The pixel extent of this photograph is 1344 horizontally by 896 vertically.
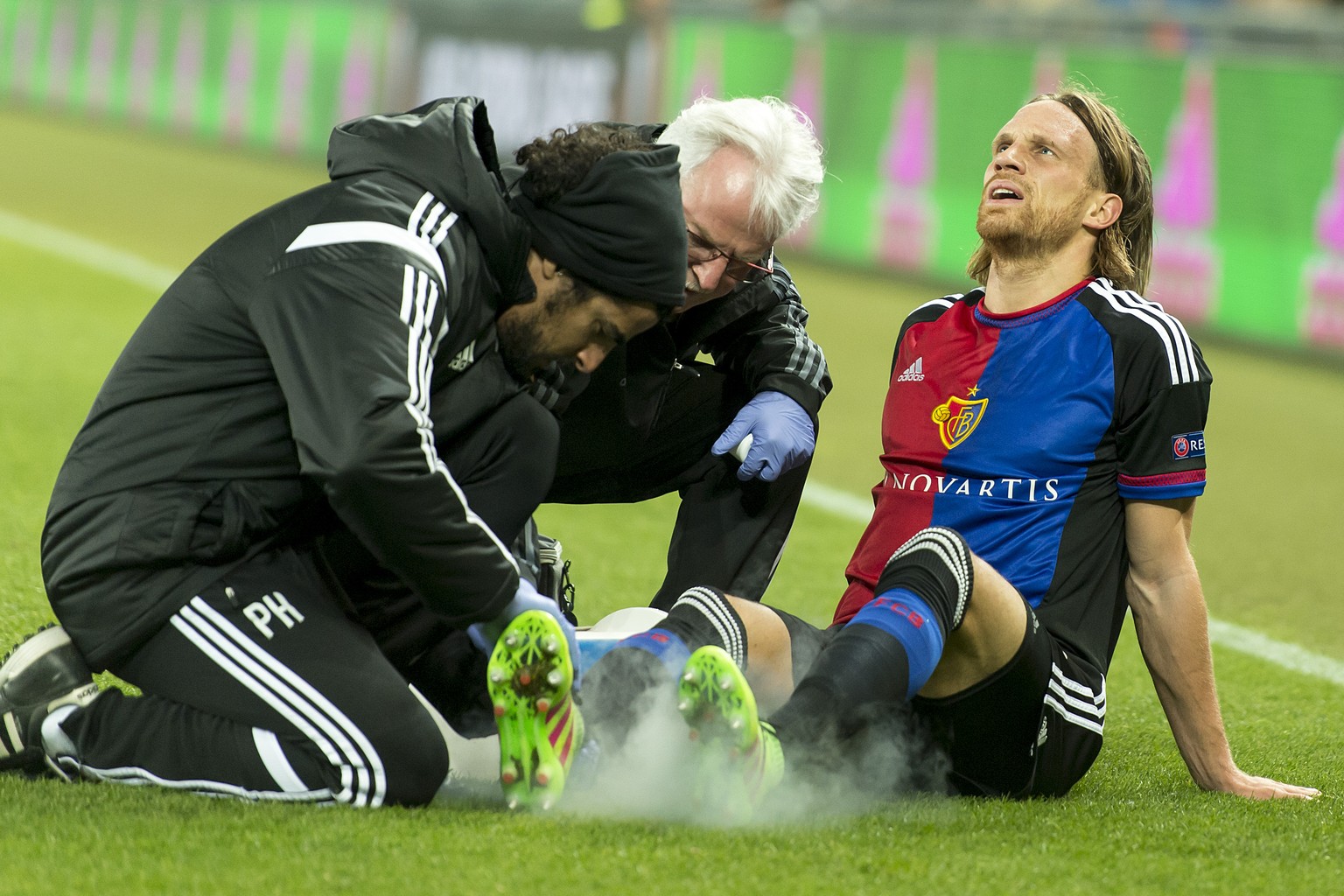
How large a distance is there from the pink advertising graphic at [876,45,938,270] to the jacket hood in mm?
9116

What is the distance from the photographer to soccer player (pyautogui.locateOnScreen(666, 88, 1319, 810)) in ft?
→ 9.75

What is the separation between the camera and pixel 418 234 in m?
2.86

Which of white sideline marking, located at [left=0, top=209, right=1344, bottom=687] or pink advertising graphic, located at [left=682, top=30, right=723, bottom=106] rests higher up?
pink advertising graphic, located at [left=682, top=30, right=723, bottom=106]

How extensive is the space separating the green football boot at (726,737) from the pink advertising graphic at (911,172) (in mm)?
9413

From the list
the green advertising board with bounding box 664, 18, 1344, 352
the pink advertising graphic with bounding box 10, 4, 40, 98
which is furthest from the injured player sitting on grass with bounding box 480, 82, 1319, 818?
the pink advertising graphic with bounding box 10, 4, 40, 98

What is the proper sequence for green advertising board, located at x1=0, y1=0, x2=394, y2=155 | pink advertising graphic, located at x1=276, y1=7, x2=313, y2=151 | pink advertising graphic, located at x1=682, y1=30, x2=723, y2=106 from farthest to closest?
pink advertising graphic, located at x1=276, y1=7, x2=313, y2=151, green advertising board, located at x1=0, y1=0, x2=394, y2=155, pink advertising graphic, located at x1=682, y1=30, x2=723, y2=106

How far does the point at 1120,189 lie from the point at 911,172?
338 inches

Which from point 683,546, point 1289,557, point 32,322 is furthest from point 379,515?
point 32,322

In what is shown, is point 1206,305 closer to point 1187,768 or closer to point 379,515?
point 1187,768

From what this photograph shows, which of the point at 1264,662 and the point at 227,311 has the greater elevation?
the point at 227,311

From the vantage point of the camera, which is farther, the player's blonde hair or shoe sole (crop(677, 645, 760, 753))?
the player's blonde hair

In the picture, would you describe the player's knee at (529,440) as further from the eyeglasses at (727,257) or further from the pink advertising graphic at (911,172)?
the pink advertising graphic at (911,172)

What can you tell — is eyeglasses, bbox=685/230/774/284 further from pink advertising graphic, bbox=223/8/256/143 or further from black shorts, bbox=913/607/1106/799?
pink advertising graphic, bbox=223/8/256/143

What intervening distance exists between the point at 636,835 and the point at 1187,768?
50.3 inches
